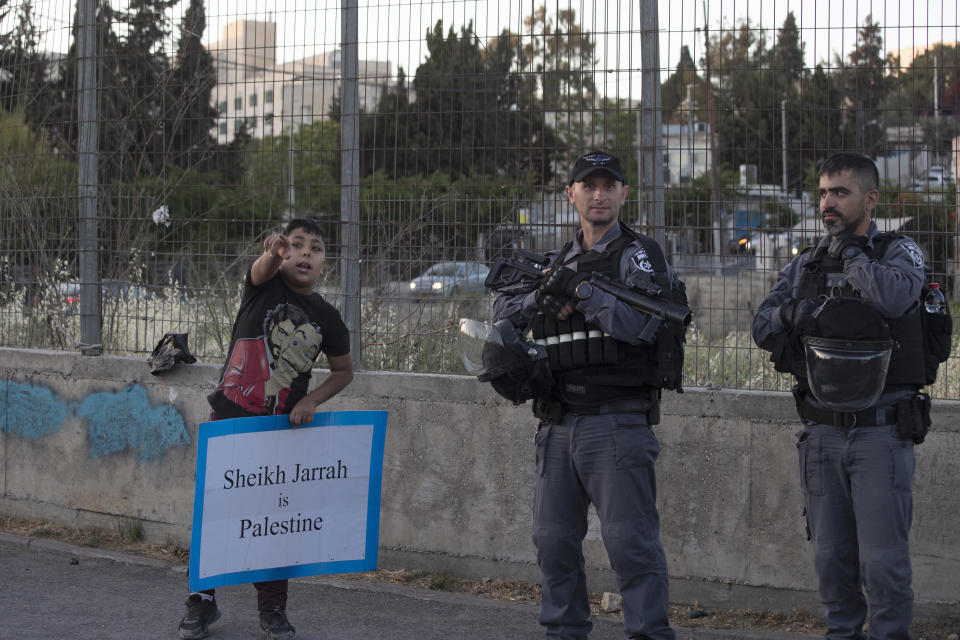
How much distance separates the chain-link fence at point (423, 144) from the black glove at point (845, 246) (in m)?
1.24

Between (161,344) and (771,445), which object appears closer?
(771,445)

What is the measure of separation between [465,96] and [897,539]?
3.31 meters

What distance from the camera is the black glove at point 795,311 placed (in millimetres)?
4016

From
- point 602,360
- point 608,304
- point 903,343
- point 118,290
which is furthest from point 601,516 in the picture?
point 118,290

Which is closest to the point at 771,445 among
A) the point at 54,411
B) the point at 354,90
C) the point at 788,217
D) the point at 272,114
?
the point at 788,217

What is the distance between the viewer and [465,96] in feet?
19.6

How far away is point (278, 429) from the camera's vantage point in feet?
15.5

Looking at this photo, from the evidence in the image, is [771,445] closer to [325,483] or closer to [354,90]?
[325,483]

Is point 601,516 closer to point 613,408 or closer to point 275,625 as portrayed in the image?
point 613,408

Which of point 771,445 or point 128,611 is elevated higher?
point 771,445

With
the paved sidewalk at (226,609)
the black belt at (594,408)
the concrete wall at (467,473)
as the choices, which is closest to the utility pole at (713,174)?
the concrete wall at (467,473)

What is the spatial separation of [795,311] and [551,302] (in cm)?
93

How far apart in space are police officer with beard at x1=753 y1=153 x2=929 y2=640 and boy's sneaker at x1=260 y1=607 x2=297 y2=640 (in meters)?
2.25

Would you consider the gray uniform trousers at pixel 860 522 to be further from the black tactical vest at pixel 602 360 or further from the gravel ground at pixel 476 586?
the gravel ground at pixel 476 586
